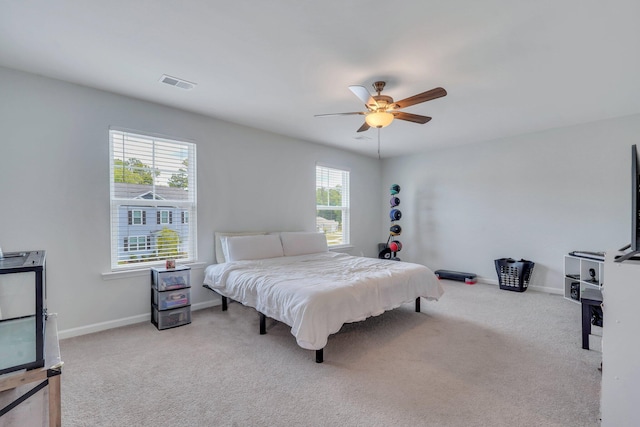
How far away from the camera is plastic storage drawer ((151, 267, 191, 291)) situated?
3.31 meters

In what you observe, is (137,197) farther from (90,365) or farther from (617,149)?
(617,149)

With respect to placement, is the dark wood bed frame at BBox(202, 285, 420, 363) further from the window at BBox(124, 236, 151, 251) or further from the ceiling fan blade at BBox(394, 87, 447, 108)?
the ceiling fan blade at BBox(394, 87, 447, 108)

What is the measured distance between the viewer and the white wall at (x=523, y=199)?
13.7 ft

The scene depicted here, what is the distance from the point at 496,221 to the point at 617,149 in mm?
1831

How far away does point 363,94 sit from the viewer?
262 cm

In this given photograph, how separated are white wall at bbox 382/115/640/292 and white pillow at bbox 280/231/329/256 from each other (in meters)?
2.53

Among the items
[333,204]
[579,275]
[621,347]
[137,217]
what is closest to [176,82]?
[137,217]

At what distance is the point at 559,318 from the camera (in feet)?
11.5

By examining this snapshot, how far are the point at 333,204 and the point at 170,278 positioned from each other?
334 centimetres

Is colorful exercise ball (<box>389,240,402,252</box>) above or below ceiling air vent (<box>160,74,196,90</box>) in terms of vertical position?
below

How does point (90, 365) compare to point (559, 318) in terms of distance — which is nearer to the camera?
point (90, 365)

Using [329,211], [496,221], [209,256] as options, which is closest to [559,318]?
[496,221]

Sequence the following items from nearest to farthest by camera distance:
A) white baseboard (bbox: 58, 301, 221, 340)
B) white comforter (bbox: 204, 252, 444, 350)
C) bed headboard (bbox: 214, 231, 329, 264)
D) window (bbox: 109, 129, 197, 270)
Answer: white comforter (bbox: 204, 252, 444, 350) → white baseboard (bbox: 58, 301, 221, 340) → window (bbox: 109, 129, 197, 270) → bed headboard (bbox: 214, 231, 329, 264)

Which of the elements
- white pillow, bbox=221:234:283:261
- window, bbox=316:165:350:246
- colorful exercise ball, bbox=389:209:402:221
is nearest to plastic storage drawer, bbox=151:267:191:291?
white pillow, bbox=221:234:283:261
